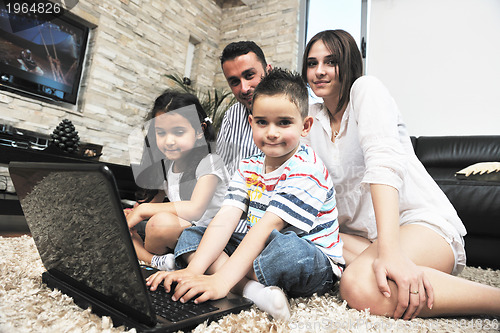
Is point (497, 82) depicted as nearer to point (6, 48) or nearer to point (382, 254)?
point (382, 254)

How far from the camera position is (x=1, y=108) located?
6.79 ft

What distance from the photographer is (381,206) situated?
0.64 metres

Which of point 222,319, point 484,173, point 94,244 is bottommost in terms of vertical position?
point 222,319

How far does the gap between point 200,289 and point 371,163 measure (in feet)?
1.40

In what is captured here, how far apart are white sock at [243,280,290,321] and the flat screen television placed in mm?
2313

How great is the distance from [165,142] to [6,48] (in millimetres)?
1902

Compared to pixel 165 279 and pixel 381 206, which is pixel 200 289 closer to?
pixel 165 279

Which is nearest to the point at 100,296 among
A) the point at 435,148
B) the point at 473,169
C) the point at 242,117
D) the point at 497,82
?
the point at 242,117

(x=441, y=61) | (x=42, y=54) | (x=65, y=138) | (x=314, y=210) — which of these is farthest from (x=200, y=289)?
(x=441, y=61)

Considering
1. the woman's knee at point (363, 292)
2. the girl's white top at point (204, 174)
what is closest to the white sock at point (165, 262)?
the girl's white top at point (204, 174)

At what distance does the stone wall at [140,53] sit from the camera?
246 centimetres

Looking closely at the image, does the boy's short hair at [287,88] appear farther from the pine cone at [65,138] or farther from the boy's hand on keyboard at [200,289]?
the pine cone at [65,138]

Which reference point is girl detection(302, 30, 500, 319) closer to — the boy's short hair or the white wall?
the boy's short hair

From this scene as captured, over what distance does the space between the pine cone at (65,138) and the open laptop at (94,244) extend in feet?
5.67
